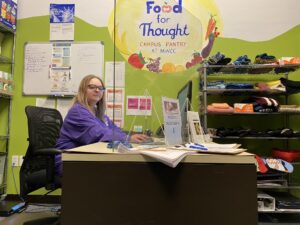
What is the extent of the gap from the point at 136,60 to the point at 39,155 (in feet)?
3.09

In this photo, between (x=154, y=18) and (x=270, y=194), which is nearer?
(x=154, y=18)

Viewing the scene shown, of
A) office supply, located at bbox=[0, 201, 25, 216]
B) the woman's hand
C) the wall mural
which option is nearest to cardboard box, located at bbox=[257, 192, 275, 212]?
the wall mural

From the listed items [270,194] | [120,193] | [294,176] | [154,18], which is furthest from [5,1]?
[294,176]

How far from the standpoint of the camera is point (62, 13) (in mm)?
3135

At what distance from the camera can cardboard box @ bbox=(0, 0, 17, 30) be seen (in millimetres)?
2874

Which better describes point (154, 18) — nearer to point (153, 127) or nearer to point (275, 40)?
point (153, 127)

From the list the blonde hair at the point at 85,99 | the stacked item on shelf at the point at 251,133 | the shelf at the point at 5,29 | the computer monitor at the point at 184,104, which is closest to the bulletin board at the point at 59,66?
the shelf at the point at 5,29

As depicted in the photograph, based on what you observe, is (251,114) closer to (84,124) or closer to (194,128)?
(194,128)

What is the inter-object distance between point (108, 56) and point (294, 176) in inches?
86.5

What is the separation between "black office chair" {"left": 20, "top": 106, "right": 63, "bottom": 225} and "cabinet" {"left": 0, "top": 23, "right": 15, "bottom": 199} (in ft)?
3.14

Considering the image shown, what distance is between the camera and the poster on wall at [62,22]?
3.12 meters

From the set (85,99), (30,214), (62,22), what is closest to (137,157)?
(85,99)

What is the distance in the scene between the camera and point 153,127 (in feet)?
5.08

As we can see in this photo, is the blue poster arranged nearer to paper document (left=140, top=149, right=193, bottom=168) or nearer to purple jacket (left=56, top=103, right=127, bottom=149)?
purple jacket (left=56, top=103, right=127, bottom=149)
